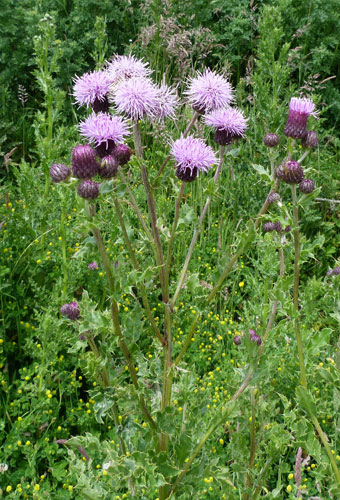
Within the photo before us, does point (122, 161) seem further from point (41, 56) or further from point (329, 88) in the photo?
point (329, 88)

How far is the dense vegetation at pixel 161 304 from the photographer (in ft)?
5.54

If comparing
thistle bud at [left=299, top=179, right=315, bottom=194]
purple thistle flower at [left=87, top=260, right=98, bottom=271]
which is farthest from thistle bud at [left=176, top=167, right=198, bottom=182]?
purple thistle flower at [left=87, top=260, right=98, bottom=271]

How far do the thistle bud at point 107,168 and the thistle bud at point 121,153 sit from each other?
0.12m

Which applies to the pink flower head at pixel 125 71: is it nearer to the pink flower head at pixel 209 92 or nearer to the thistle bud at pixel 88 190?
the pink flower head at pixel 209 92

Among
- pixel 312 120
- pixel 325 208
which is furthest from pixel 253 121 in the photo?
pixel 325 208

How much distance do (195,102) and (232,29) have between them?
10.7ft

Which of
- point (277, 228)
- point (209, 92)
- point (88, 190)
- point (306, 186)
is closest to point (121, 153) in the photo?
point (88, 190)

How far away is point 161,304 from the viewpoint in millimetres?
2977

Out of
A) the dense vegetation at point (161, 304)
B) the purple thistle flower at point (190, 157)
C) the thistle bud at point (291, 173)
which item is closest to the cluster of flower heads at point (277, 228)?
the dense vegetation at point (161, 304)

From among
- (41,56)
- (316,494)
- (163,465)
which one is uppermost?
(41,56)

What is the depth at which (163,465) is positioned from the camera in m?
1.60

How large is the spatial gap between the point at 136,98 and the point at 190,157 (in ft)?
0.85

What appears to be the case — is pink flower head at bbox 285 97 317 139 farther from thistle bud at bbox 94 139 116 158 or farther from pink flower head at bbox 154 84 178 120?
thistle bud at bbox 94 139 116 158

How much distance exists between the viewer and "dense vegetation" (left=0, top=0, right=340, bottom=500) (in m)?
1.69
